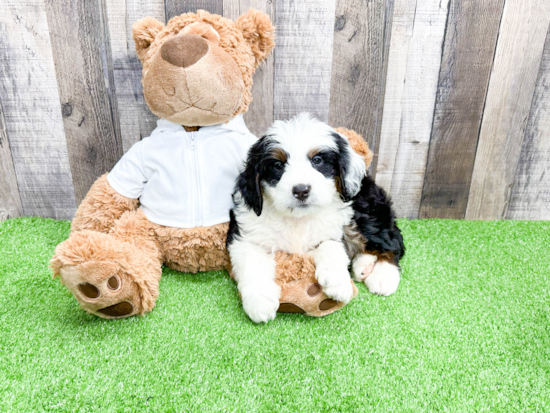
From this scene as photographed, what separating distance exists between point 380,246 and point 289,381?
86 cm

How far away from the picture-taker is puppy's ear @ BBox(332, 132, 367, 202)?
5.40 ft

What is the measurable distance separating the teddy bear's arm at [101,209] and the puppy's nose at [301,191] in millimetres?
934

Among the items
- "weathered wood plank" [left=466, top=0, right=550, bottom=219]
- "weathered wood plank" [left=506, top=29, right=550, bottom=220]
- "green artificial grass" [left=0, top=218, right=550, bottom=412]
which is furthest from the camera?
"weathered wood plank" [left=506, top=29, right=550, bottom=220]

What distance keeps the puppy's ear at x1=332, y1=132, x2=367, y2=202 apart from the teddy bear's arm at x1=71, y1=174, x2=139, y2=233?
109 cm

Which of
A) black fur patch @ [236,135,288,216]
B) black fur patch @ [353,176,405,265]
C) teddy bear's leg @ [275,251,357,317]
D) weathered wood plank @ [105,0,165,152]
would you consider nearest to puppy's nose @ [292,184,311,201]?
black fur patch @ [236,135,288,216]

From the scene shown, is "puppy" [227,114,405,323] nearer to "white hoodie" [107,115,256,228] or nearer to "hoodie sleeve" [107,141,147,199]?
"white hoodie" [107,115,256,228]

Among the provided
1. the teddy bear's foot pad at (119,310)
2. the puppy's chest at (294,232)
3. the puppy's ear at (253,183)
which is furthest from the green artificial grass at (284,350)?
the puppy's ear at (253,183)

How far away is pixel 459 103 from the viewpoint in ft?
7.63

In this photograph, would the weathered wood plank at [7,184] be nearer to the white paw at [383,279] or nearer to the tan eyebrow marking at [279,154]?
the tan eyebrow marking at [279,154]

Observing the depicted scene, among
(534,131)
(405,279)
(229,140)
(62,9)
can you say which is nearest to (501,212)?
(534,131)

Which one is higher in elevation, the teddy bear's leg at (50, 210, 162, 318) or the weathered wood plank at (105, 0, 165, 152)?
the weathered wood plank at (105, 0, 165, 152)

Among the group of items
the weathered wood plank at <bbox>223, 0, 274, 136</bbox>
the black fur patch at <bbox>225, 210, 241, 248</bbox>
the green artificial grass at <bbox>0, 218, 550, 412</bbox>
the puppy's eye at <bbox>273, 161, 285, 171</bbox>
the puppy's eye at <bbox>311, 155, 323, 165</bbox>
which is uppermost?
the weathered wood plank at <bbox>223, 0, 274, 136</bbox>

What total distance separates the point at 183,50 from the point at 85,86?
0.97 metres

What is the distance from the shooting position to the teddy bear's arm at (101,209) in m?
1.88
